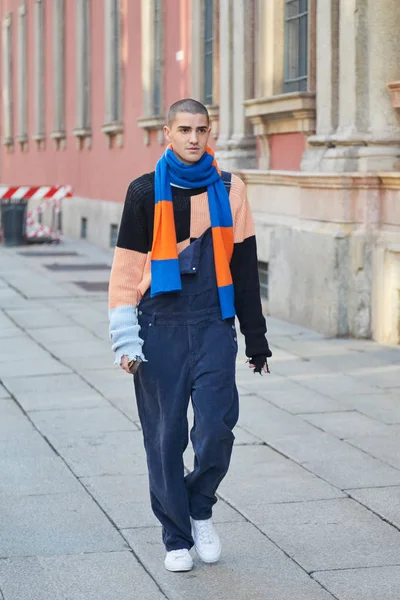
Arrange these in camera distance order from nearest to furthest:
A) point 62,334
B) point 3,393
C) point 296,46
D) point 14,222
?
point 3,393, point 62,334, point 296,46, point 14,222

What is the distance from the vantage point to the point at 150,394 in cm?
504

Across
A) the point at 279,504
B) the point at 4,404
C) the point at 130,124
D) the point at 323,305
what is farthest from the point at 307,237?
the point at 130,124

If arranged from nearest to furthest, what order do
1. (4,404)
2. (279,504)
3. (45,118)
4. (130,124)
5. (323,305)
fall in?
(279,504)
(4,404)
(323,305)
(130,124)
(45,118)

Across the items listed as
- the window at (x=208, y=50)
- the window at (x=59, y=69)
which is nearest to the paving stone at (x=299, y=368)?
the window at (x=208, y=50)

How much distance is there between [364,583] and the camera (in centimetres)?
484

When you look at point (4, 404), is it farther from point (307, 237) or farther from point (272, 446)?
point (307, 237)

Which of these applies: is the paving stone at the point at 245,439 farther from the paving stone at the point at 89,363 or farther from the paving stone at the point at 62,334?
the paving stone at the point at 62,334

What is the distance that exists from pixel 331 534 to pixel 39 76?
2640cm

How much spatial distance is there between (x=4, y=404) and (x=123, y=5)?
14827 mm

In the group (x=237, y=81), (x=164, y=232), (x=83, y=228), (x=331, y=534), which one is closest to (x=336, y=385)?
(x=331, y=534)

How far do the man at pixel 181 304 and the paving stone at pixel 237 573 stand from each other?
0.11 m

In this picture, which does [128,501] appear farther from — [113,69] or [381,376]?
[113,69]

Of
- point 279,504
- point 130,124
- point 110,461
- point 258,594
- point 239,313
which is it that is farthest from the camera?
point 130,124

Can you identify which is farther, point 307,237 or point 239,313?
point 307,237
